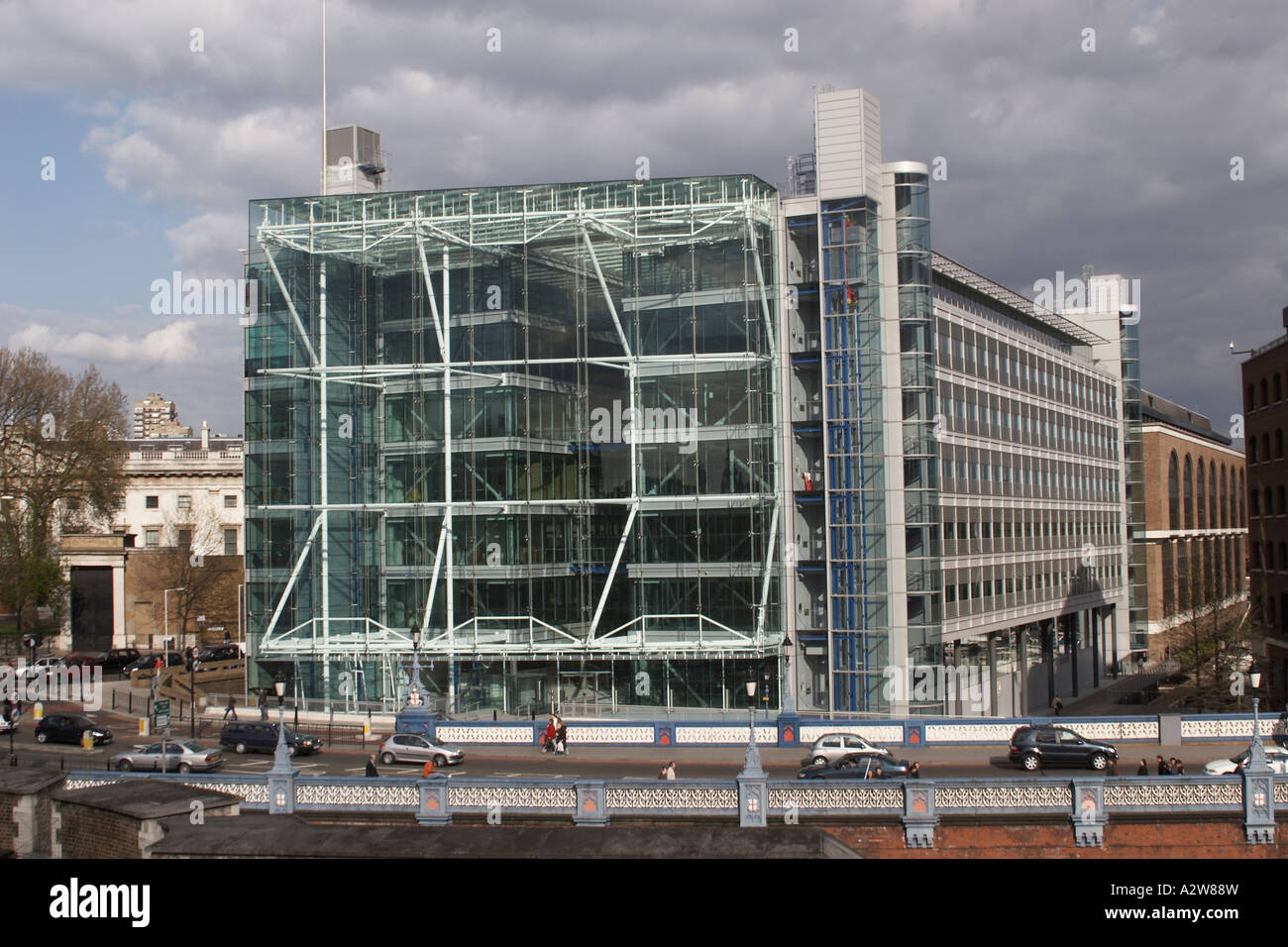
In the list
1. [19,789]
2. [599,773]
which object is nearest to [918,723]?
[599,773]

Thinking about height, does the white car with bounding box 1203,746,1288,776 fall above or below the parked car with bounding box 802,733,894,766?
above

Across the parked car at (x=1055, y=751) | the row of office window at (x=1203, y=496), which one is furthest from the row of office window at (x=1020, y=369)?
the parked car at (x=1055, y=751)

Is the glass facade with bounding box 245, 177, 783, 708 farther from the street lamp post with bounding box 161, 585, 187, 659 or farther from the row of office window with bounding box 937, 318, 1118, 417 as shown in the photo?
the street lamp post with bounding box 161, 585, 187, 659

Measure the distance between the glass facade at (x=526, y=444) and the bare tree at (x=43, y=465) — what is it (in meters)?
23.9

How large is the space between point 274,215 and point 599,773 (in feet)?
105

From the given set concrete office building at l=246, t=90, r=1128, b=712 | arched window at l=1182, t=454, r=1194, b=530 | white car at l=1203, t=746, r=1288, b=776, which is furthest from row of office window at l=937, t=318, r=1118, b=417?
white car at l=1203, t=746, r=1288, b=776

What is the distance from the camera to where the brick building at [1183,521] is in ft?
304

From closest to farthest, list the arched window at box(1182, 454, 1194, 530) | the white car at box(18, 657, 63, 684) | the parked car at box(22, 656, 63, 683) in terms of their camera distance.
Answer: the white car at box(18, 657, 63, 684)
the parked car at box(22, 656, 63, 683)
the arched window at box(1182, 454, 1194, 530)

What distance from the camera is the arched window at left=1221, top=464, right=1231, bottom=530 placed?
371 feet

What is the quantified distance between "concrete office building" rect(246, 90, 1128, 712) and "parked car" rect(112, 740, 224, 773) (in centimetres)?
1330

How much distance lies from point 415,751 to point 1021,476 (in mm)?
44313

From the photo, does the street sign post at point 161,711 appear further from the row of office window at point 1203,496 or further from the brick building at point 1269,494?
the row of office window at point 1203,496
